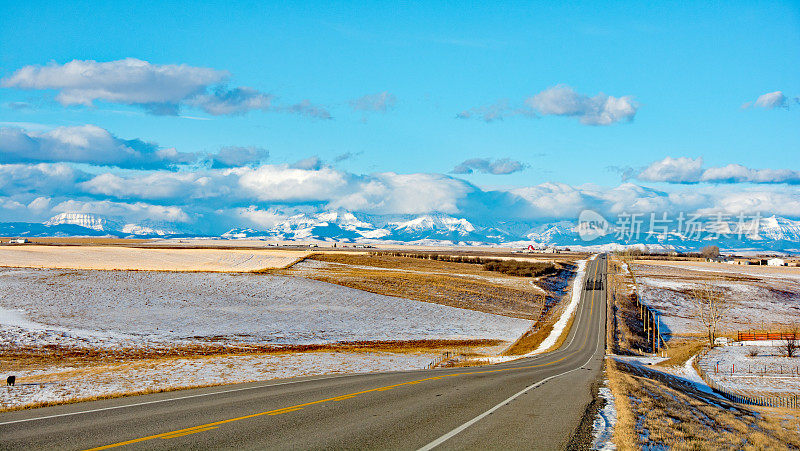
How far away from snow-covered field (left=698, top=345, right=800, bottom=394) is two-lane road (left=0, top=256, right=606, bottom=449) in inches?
1185

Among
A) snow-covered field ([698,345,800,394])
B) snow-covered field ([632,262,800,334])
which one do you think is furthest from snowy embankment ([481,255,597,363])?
snow-covered field ([698,345,800,394])

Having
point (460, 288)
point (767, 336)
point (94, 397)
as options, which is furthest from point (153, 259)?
point (767, 336)

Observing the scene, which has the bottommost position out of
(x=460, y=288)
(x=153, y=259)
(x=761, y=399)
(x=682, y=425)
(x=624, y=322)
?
(x=624, y=322)

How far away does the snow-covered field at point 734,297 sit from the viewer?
8825 cm

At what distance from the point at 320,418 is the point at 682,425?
38.7ft

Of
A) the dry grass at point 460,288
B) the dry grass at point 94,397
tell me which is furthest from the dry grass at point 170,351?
the dry grass at point 460,288

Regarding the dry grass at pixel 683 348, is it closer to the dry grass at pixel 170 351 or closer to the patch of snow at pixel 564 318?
the patch of snow at pixel 564 318

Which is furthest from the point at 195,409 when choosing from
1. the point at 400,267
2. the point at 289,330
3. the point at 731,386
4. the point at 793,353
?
the point at 400,267

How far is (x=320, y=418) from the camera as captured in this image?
1627 centimetres

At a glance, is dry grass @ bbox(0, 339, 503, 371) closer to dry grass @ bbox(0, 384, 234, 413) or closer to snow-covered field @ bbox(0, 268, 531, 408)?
snow-covered field @ bbox(0, 268, 531, 408)

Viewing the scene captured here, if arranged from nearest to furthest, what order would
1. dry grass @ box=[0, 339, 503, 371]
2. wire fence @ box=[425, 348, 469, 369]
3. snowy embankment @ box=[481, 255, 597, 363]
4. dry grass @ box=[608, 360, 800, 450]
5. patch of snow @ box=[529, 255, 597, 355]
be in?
dry grass @ box=[608, 360, 800, 450] → dry grass @ box=[0, 339, 503, 371] → wire fence @ box=[425, 348, 469, 369] → snowy embankment @ box=[481, 255, 597, 363] → patch of snow @ box=[529, 255, 597, 355]

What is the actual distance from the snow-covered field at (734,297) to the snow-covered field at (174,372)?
62477mm

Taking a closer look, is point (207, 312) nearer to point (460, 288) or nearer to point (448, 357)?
point (448, 357)

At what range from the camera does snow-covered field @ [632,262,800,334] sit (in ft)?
290
